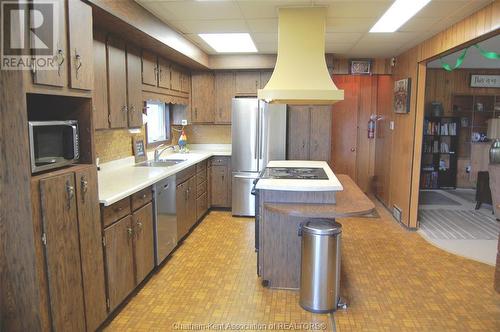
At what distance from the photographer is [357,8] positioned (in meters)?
3.20

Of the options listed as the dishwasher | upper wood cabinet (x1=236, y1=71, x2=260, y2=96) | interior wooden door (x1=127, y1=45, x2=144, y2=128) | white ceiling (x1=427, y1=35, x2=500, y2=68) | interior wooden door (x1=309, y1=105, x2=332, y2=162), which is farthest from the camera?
white ceiling (x1=427, y1=35, x2=500, y2=68)

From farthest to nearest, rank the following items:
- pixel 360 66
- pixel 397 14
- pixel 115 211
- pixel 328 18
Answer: pixel 360 66 < pixel 328 18 < pixel 397 14 < pixel 115 211

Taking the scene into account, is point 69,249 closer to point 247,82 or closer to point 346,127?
point 247,82

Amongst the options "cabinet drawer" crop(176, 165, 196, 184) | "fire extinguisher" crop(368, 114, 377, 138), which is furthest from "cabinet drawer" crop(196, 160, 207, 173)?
"fire extinguisher" crop(368, 114, 377, 138)

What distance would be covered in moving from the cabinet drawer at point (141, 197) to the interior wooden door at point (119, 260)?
0.13 metres

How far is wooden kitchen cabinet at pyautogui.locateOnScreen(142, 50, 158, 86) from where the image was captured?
392cm

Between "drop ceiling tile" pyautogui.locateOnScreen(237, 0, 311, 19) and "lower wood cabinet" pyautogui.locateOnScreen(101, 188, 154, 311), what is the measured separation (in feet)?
5.90

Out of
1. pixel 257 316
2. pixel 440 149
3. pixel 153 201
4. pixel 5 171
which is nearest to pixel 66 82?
pixel 5 171

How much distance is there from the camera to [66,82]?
83.0 inches

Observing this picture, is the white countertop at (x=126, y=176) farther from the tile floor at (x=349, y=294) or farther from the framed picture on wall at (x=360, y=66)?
the framed picture on wall at (x=360, y=66)

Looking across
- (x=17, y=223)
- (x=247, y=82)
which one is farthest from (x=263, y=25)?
(x=17, y=223)

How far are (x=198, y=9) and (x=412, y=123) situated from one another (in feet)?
10.2

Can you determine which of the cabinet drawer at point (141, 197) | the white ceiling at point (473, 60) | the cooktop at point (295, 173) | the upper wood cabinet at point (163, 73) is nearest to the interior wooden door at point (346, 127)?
the white ceiling at point (473, 60)

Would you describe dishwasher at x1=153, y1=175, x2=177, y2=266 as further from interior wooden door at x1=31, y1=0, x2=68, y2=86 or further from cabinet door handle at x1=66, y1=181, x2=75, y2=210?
interior wooden door at x1=31, y1=0, x2=68, y2=86
